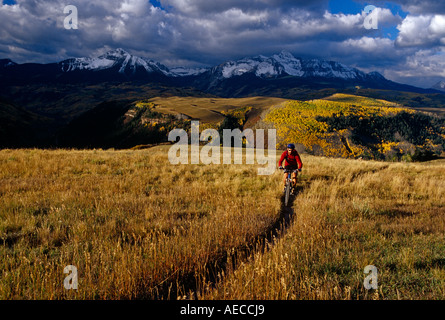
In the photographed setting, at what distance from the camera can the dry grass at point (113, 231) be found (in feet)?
11.8

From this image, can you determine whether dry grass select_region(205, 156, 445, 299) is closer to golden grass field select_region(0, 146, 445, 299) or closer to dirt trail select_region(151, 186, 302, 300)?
golden grass field select_region(0, 146, 445, 299)

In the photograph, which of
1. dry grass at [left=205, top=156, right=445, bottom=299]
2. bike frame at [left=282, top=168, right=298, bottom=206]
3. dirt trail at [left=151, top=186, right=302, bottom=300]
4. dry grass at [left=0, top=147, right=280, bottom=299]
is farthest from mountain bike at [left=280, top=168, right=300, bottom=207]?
dirt trail at [left=151, top=186, right=302, bottom=300]

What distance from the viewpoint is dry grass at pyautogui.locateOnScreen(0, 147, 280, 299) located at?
3.58 m

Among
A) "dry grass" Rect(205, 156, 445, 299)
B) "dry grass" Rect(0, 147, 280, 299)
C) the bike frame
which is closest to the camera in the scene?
"dry grass" Rect(205, 156, 445, 299)

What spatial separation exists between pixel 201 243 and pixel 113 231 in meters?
2.20

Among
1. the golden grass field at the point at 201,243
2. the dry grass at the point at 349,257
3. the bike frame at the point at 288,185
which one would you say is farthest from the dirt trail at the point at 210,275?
the bike frame at the point at 288,185

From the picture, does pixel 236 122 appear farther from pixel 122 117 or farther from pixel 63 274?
pixel 63 274

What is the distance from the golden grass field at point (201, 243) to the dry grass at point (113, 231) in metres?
0.03

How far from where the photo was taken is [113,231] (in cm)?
559

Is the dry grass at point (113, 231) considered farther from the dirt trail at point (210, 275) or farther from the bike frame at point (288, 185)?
→ the bike frame at point (288, 185)

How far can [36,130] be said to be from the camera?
174m

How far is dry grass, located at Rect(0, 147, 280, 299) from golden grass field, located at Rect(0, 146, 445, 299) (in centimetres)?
3
